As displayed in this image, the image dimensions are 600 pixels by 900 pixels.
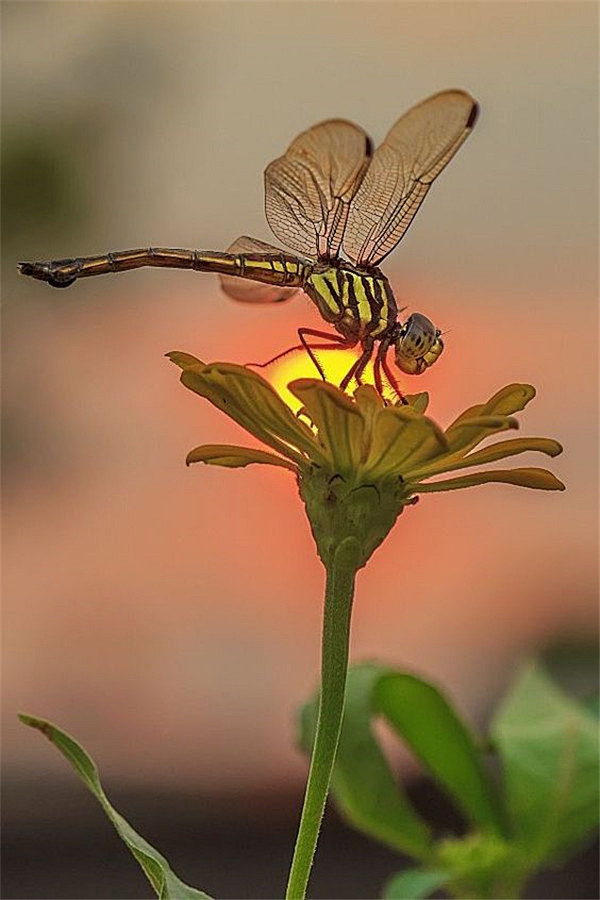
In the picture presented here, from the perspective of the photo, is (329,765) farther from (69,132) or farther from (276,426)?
(69,132)

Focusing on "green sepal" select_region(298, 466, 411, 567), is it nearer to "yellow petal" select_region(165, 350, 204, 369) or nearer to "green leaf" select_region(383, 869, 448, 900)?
"yellow petal" select_region(165, 350, 204, 369)

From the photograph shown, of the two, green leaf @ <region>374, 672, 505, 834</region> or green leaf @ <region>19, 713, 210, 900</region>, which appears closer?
green leaf @ <region>19, 713, 210, 900</region>

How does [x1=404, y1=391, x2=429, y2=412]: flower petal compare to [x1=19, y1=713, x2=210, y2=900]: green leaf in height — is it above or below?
above

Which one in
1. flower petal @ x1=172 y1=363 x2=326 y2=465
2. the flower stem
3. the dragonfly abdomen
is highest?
the dragonfly abdomen

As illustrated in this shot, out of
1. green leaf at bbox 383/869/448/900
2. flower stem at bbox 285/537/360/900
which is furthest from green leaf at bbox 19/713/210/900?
green leaf at bbox 383/869/448/900

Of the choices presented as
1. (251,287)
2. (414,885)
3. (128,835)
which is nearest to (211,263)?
(251,287)

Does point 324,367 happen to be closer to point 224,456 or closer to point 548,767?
point 224,456
